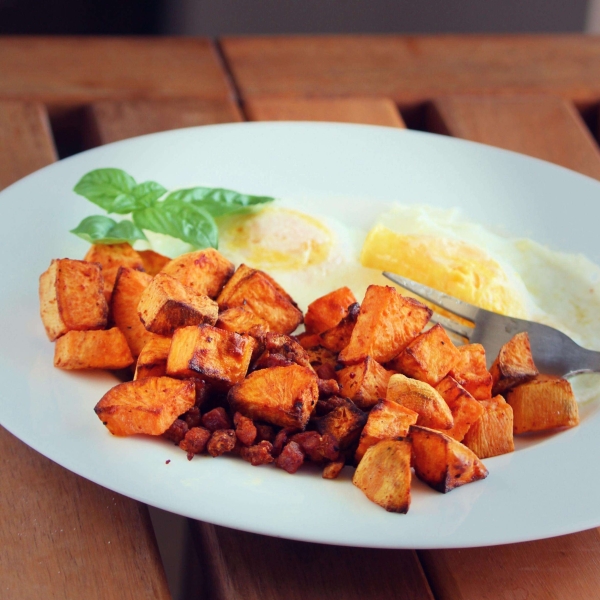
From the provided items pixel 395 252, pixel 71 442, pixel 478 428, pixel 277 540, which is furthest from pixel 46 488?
pixel 395 252

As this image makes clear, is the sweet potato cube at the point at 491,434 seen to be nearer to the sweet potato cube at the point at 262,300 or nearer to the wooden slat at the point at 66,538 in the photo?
the sweet potato cube at the point at 262,300

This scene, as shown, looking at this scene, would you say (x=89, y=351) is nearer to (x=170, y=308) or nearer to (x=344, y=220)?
(x=170, y=308)

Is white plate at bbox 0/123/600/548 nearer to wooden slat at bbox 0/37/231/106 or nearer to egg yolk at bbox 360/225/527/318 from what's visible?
egg yolk at bbox 360/225/527/318

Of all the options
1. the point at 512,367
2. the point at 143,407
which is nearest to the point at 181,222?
the point at 143,407

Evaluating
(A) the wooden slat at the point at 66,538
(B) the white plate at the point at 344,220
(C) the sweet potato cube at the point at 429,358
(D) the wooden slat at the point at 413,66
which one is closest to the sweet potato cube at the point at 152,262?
(B) the white plate at the point at 344,220

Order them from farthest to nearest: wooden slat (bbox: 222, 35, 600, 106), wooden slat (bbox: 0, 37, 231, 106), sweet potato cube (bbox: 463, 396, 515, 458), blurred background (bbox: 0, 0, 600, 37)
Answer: blurred background (bbox: 0, 0, 600, 37), wooden slat (bbox: 222, 35, 600, 106), wooden slat (bbox: 0, 37, 231, 106), sweet potato cube (bbox: 463, 396, 515, 458)

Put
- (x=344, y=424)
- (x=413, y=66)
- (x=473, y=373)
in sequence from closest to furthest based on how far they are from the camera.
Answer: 1. (x=344, y=424)
2. (x=473, y=373)
3. (x=413, y=66)

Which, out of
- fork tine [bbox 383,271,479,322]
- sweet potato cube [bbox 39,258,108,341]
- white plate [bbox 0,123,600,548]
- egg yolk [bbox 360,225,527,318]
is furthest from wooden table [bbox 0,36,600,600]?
egg yolk [bbox 360,225,527,318]
